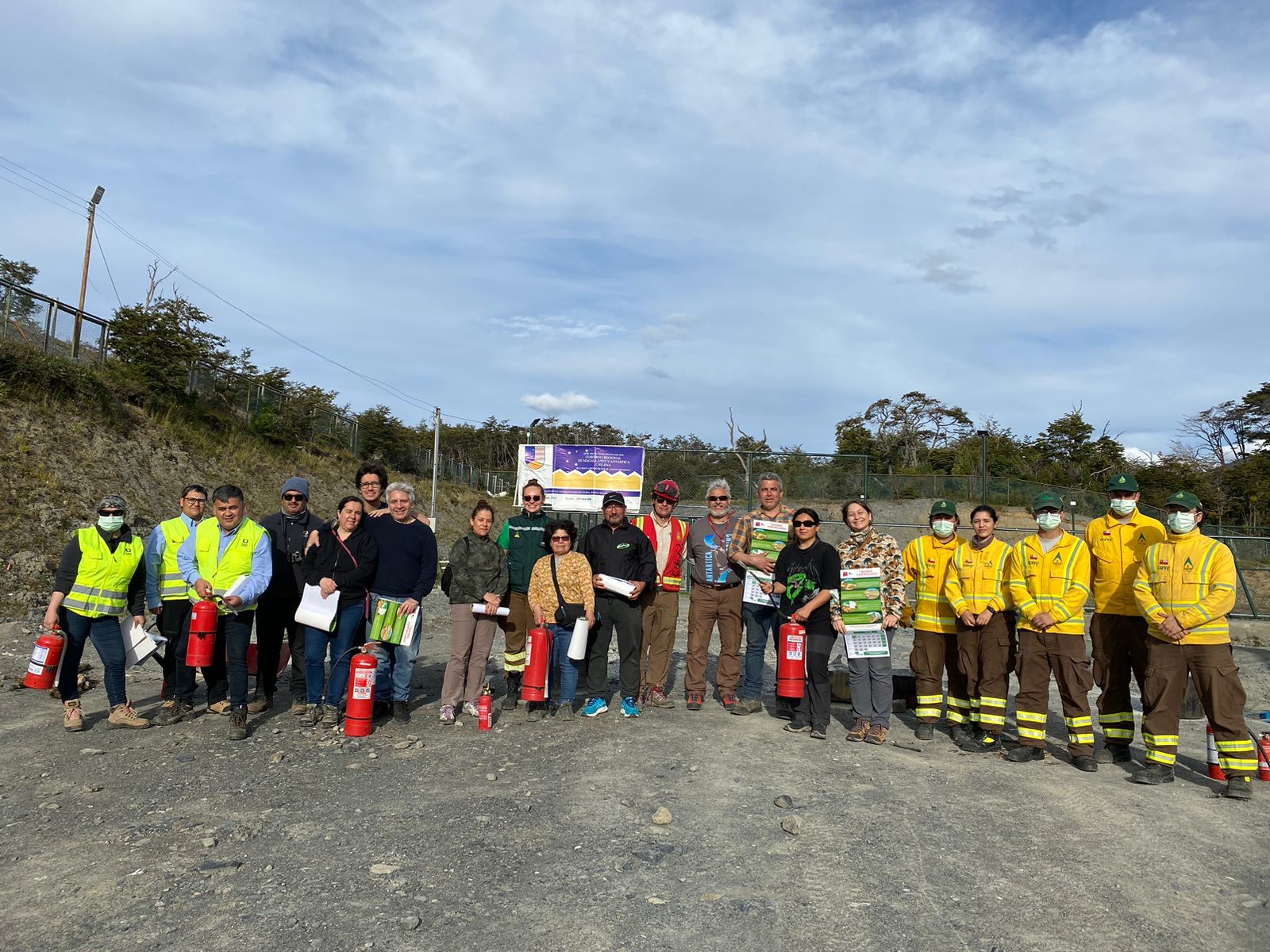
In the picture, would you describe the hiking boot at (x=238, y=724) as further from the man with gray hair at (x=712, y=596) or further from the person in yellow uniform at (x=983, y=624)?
the person in yellow uniform at (x=983, y=624)

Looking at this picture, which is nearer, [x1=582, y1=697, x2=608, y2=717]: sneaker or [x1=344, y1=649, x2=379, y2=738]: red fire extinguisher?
[x1=344, y1=649, x2=379, y2=738]: red fire extinguisher

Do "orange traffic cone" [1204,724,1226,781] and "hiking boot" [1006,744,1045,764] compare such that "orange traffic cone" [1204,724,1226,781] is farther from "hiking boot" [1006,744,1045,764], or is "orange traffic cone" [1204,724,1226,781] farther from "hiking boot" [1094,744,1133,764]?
"hiking boot" [1006,744,1045,764]

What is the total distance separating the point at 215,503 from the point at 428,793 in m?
3.06

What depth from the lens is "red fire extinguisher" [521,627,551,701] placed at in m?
7.22

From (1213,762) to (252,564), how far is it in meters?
7.65

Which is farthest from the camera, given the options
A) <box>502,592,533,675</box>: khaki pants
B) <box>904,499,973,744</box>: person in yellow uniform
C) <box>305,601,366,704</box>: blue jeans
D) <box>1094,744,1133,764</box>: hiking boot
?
<box>502,592,533,675</box>: khaki pants

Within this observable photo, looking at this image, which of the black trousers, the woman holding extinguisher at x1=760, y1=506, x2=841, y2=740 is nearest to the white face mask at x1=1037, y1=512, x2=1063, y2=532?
the woman holding extinguisher at x1=760, y1=506, x2=841, y2=740

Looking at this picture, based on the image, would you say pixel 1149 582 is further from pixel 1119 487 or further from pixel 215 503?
pixel 215 503

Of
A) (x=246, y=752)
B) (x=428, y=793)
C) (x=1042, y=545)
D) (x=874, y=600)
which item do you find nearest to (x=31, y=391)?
(x=246, y=752)

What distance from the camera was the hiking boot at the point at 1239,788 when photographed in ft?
19.0

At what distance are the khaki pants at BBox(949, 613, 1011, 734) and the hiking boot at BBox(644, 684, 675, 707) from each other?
2.73m

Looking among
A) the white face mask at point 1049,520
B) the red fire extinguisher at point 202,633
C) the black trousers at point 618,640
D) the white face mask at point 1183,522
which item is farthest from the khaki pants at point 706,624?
the red fire extinguisher at point 202,633

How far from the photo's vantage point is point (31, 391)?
1689cm

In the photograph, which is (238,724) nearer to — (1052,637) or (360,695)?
(360,695)
